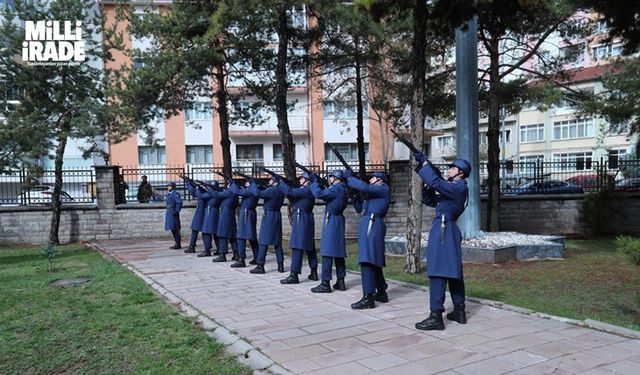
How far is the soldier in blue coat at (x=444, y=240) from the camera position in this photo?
5.86 meters

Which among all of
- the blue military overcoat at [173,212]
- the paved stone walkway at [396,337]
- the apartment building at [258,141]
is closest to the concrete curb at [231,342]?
the paved stone walkway at [396,337]

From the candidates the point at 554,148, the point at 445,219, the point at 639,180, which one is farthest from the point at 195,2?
the point at 554,148

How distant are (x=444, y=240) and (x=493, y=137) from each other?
424 inches

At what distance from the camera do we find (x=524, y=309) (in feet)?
21.9

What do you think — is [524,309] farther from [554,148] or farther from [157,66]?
[554,148]

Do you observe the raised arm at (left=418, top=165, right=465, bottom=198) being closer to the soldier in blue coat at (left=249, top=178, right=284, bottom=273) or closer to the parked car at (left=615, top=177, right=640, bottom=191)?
the soldier in blue coat at (left=249, top=178, right=284, bottom=273)

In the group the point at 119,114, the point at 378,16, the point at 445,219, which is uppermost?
the point at 378,16

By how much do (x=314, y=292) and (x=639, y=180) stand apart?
567 inches

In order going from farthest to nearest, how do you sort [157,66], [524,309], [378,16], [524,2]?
1. [157,66]
2. [378,16]
3. [524,2]
4. [524,309]

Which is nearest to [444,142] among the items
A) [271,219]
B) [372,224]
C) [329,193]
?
[271,219]

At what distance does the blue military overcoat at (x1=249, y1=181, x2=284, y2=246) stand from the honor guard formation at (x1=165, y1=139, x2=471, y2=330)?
0.7 inches

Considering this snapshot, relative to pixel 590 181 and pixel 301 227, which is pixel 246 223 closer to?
pixel 301 227

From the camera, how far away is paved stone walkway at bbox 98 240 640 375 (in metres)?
4.69

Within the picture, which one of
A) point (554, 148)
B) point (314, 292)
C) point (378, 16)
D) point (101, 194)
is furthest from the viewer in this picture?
point (554, 148)
